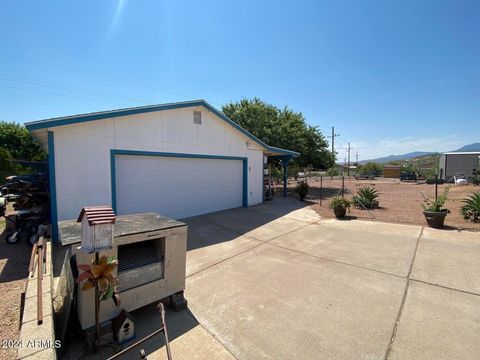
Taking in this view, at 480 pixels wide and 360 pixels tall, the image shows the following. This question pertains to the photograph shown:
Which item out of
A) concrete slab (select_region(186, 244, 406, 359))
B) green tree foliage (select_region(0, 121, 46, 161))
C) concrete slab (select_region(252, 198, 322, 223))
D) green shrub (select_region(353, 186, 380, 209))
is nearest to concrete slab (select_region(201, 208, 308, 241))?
concrete slab (select_region(252, 198, 322, 223))

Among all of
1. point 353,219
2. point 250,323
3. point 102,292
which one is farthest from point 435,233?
point 102,292

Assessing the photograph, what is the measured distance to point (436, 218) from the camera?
697 centimetres

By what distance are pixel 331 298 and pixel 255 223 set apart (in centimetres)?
459

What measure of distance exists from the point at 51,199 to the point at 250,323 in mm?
5227

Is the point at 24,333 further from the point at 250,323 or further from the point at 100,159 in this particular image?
the point at 100,159

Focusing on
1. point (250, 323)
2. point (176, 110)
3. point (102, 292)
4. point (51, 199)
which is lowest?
point (250, 323)

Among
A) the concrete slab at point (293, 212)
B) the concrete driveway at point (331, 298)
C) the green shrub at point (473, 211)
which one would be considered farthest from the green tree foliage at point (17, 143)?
the green shrub at point (473, 211)

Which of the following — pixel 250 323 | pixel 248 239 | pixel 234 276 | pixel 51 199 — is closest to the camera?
pixel 250 323

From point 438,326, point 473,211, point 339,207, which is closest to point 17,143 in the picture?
point 339,207

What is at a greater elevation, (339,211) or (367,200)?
(367,200)

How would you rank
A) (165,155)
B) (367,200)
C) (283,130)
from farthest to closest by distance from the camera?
(283,130)
(367,200)
(165,155)

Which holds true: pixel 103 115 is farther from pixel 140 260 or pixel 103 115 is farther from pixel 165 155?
pixel 140 260

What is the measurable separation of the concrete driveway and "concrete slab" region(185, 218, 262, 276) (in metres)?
0.02

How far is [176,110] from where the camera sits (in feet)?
25.7
